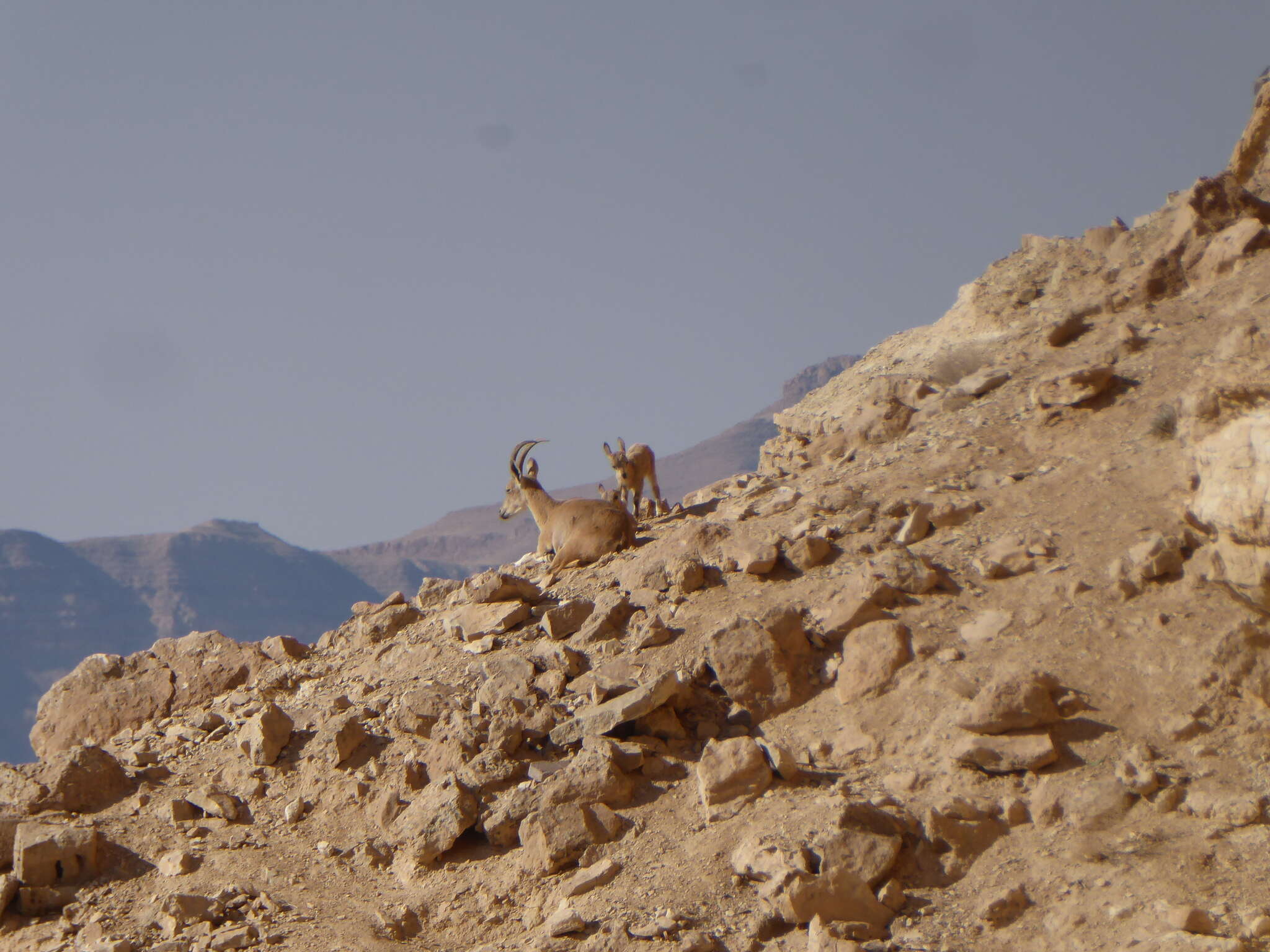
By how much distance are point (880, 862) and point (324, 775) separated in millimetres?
4245

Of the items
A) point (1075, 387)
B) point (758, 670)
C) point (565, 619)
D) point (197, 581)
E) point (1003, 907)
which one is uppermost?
point (197, 581)

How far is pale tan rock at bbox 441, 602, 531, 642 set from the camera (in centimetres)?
918

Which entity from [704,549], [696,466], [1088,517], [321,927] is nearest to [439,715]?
[321,927]

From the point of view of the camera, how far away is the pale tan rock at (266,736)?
8.24 m

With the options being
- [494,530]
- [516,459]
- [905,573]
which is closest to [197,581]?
[494,530]

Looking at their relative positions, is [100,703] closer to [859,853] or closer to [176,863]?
[176,863]

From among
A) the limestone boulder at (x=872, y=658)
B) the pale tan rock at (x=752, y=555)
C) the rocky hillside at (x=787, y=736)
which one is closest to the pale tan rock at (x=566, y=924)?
the rocky hillside at (x=787, y=736)

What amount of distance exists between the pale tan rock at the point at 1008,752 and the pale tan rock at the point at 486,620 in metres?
4.06

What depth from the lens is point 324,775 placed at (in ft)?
26.2

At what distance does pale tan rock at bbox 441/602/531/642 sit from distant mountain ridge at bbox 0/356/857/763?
89.6 m

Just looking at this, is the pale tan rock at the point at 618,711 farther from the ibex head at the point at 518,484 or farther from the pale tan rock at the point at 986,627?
the ibex head at the point at 518,484

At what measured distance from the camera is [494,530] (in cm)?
13825

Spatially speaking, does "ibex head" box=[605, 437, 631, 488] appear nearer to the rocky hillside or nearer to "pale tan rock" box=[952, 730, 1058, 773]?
the rocky hillside

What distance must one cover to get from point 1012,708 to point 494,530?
133 m
